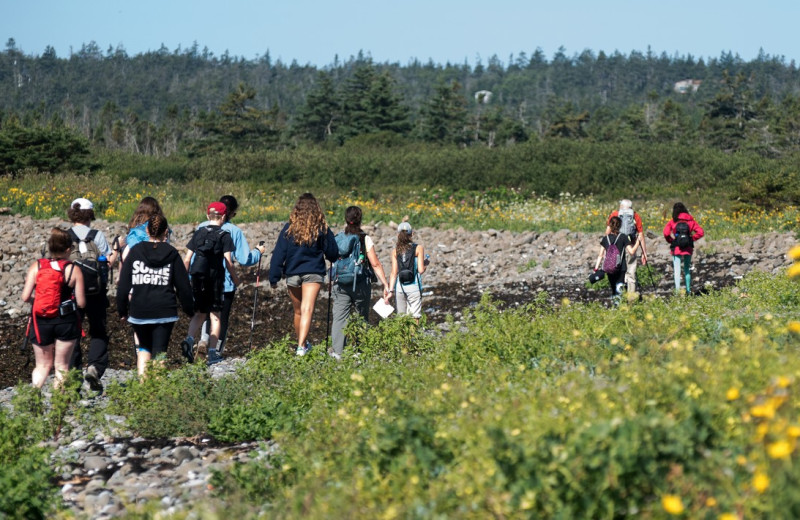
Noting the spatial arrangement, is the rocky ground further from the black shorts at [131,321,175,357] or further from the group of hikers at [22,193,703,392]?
the group of hikers at [22,193,703,392]

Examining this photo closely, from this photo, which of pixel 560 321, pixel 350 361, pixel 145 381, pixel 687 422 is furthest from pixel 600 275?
pixel 687 422

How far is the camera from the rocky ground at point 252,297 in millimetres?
6023

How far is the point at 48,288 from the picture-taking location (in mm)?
7691

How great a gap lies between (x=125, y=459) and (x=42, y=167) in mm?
27976

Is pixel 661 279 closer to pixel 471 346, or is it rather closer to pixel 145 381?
pixel 471 346

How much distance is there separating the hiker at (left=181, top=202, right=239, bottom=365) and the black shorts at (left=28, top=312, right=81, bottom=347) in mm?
1858

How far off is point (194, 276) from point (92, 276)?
4.64ft

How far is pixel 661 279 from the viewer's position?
1627cm

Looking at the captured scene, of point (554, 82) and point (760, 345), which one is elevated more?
point (554, 82)

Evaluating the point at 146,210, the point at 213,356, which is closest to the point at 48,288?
the point at 146,210

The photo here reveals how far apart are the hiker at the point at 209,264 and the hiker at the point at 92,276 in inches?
38.6

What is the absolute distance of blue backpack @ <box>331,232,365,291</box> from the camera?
9781 mm

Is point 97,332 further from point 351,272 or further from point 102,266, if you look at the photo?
point 351,272

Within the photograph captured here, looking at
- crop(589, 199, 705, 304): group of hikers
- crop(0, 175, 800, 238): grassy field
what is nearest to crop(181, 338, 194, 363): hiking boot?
crop(589, 199, 705, 304): group of hikers
